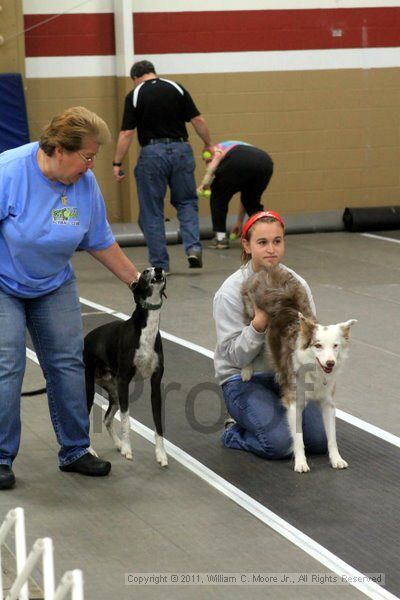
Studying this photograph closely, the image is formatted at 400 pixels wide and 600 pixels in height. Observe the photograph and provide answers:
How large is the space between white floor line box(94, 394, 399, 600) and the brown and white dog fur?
0.38 meters

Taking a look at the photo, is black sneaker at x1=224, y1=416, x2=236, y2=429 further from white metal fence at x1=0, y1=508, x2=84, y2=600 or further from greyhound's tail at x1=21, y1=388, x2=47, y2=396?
white metal fence at x1=0, y1=508, x2=84, y2=600

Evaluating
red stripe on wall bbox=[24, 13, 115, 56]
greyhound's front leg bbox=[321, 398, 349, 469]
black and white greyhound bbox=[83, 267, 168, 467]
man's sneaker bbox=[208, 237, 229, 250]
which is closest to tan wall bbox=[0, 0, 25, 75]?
red stripe on wall bbox=[24, 13, 115, 56]

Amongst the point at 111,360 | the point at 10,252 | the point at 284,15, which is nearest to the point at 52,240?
the point at 10,252

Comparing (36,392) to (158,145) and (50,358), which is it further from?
(158,145)

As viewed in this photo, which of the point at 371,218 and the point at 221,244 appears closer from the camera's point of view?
the point at 221,244

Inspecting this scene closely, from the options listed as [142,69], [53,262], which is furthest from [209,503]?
[142,69]

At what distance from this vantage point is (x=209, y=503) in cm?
473

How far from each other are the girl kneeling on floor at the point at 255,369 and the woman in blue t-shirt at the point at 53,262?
21.0 inches

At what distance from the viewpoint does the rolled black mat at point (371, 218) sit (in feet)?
41.3

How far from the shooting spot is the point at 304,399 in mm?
5078

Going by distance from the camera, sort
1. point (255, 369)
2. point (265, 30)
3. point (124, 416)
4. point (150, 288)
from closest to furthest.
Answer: point (150, 288), point (124, 416), point (255, 369), point (265, 30)

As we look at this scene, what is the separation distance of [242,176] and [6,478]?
6.79 metres

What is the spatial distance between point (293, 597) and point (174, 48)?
962cm

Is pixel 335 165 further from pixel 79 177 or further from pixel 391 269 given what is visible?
pixel 79 177
